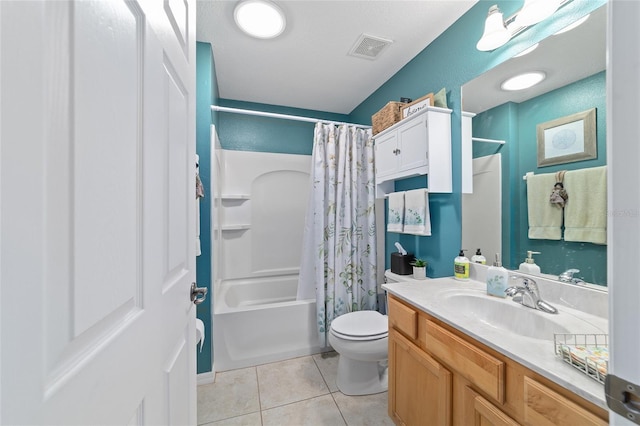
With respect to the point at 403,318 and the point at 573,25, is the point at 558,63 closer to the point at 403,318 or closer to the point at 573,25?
the point at 573,25

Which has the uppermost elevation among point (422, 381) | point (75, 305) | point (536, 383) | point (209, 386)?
point (75, 305)

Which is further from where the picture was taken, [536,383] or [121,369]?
[536,383]

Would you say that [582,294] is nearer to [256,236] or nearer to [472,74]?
[472,74]

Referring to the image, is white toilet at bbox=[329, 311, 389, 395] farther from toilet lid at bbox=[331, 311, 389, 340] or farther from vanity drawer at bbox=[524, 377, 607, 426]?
vanity drawer at bbox=[524, 377, 607, 426]

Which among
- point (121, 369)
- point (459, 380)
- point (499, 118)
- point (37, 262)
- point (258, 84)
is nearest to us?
point (37, 262)

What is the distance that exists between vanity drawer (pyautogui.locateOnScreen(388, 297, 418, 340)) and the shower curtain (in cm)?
89

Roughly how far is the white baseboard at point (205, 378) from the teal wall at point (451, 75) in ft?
5.92

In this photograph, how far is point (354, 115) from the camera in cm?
307

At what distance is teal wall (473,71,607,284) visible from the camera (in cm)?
103

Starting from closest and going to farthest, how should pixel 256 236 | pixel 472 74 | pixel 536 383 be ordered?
pixel 536 383, pixel 472 74, pixel 256 236

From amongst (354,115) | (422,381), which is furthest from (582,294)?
(354,115)

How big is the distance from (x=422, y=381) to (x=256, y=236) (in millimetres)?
2227

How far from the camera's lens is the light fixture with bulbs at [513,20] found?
1137mm

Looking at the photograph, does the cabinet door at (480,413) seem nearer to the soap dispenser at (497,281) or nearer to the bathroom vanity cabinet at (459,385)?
the bathroom vanity cabinet at (459,385)
